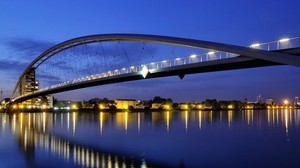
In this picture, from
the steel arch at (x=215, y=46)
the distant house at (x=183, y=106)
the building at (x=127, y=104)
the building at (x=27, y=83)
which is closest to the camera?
the steel arch at (x=215, y=46)

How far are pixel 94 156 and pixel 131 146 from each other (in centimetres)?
526

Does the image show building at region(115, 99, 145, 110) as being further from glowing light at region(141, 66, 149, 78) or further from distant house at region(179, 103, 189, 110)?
glowing light at region(141, 66, 149, 78)

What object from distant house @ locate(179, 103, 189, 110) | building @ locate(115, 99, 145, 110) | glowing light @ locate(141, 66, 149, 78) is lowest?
distant house @ locate(179, 103, 189, 110)

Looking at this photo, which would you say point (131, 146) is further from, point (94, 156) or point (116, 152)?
point (94, 156)

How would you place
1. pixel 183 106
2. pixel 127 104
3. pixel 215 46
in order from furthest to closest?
pixel 183 106, pixel 127 104, pixel 215 46

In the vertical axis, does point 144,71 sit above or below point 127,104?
above

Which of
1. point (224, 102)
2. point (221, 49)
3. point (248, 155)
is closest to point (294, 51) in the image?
point (221, 49)

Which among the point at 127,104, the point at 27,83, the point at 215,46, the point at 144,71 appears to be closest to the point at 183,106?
the point at 127,104

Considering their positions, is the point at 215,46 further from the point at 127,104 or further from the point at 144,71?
the point at 127,104

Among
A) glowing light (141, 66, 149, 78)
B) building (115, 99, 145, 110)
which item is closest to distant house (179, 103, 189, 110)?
building (115, 99, 145, 110)

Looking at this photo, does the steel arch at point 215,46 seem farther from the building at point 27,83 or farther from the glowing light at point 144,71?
the building at point 27,83

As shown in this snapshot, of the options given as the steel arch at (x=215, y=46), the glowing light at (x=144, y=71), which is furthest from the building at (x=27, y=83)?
the glowing light at (x=144, y=71)

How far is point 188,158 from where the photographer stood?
2092 centimetres

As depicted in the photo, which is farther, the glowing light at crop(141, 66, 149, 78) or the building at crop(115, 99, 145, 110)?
the building at crop(115, 99, 145, 110)
